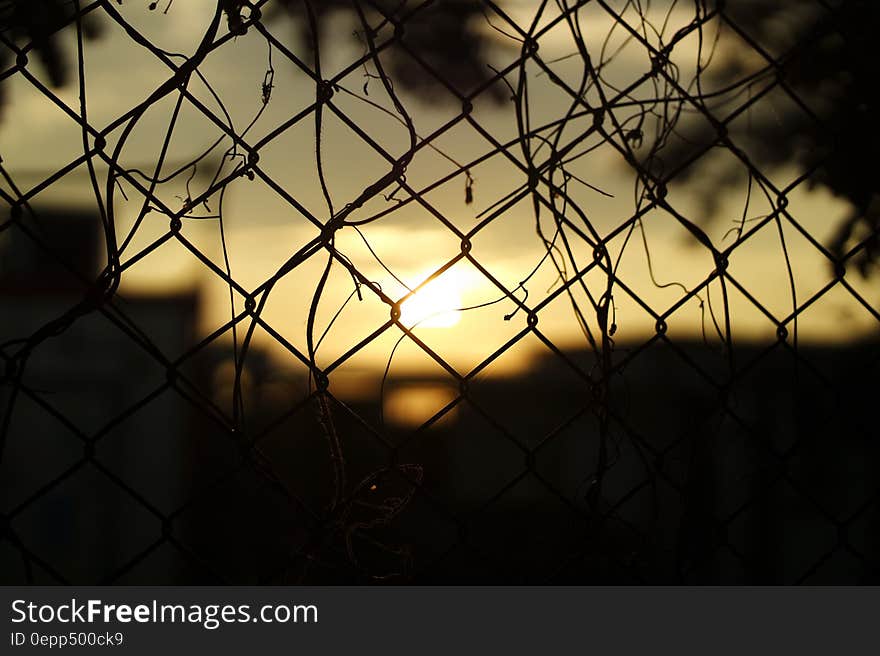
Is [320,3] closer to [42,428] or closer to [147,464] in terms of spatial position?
[42,428]

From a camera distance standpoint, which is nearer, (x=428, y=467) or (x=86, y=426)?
(x=428, y=467)

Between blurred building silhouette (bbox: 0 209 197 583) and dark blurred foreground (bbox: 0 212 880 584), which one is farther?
blurred building silhouette (bbox: 0 209 197 583)

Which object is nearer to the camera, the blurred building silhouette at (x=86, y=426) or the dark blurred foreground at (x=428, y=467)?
the dark blurred foreground at (x=428, y=467)

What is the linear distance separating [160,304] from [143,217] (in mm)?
7901

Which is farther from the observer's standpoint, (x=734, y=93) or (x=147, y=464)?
(x=147, y=464)

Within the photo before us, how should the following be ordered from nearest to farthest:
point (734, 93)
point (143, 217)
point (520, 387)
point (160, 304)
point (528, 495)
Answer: point (143, 217) → point (734, 93) → point (528, 495) → point (520, 387) → point (160, 304)

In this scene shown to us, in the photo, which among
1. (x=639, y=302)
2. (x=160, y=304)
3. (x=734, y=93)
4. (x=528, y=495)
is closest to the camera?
(x=639, y=302)

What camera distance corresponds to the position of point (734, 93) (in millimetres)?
1104

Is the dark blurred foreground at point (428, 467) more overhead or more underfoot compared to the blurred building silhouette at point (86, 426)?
more underfoot

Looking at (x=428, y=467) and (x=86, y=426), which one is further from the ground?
(x=86, y=426)

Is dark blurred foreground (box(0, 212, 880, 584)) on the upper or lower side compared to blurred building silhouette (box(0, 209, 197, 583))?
lower
